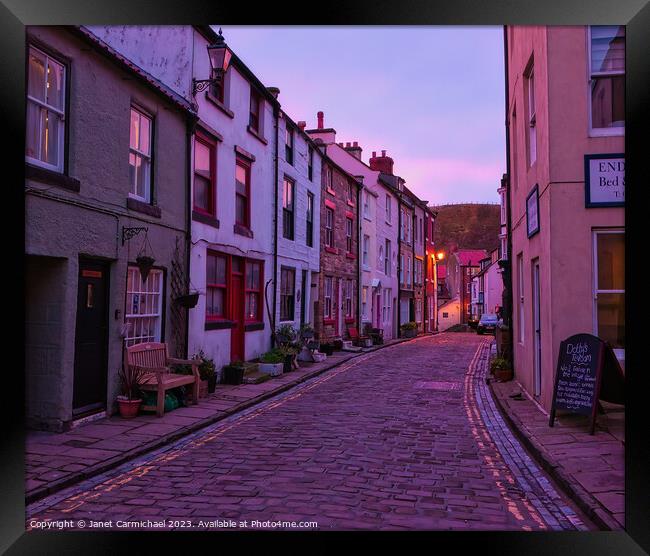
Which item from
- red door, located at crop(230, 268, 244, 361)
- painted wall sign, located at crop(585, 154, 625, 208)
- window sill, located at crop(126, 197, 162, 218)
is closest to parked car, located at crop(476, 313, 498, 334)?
red door, located at crop(230, 268, 244, 361)

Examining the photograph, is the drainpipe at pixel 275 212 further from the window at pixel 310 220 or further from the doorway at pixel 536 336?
the doorway at pixel 536 336

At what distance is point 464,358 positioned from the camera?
22.0 metres

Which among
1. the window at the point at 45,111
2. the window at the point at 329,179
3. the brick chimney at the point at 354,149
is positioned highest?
the brick chimney at the point at 354,149

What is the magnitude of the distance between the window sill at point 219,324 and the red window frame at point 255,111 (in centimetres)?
554

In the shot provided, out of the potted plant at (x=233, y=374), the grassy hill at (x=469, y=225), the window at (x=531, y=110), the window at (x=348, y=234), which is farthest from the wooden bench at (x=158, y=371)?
the grassy hill at (x=469, y=225)

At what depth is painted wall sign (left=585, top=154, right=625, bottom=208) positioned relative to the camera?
8.88 metres

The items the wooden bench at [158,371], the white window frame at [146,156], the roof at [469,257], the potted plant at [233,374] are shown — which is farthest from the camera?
the roof at [469,257]

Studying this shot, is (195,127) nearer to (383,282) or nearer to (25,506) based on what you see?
(25,506)

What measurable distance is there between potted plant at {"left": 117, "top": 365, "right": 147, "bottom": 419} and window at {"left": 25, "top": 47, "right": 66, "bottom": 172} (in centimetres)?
338

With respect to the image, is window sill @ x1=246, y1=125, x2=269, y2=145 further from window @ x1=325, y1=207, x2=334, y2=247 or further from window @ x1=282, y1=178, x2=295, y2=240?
window @ x1=325, y1=207, x2=334, y2=247

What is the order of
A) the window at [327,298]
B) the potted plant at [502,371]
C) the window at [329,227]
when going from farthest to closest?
the window at [329,227] → the window at [327,298] → the potted plant at [502,371]

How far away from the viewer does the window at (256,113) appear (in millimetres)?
16812
